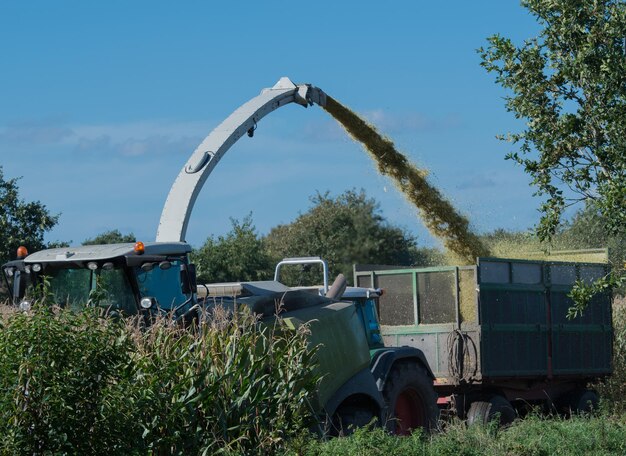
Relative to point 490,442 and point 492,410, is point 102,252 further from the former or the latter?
point 492,410

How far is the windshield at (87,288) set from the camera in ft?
34.5

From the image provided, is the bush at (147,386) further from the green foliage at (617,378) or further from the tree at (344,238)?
the tree at (344,238)

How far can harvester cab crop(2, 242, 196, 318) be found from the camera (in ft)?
34.5

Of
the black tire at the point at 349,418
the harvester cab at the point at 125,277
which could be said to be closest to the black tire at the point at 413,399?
the black tire at the point at 349,418

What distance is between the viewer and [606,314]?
1834 centimetres

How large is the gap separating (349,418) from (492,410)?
164 inches

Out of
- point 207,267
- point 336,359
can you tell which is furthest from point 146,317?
point 207,267

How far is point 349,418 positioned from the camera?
11.5 meters

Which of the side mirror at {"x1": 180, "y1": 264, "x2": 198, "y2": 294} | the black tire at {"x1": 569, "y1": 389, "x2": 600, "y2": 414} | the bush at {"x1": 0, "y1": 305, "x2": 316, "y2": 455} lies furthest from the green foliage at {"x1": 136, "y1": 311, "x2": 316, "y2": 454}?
the black tire at {"x1": 569, "y1": 389, "x2": 600, "y2": 414}

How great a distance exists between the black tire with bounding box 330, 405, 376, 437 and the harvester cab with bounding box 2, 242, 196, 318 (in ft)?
6.59

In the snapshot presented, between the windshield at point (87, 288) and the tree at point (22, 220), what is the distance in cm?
1412

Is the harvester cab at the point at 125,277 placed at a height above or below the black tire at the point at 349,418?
above

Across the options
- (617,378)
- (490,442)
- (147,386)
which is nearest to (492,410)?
(490,442)

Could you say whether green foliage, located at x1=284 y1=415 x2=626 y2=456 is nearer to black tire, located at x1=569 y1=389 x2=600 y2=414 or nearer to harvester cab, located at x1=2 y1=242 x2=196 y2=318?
harvester cab, located at x1=2 y1=242 x2=196 y2=318
